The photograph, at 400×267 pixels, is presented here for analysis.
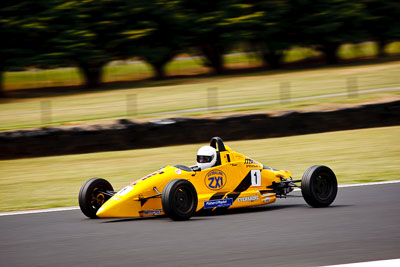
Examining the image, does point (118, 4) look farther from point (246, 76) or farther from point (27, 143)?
point (27, 143)

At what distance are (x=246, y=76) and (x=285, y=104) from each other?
14385 mm

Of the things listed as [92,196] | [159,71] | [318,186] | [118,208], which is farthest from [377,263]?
[159,71]

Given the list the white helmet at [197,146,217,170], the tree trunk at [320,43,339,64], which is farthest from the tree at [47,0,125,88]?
the white helmet at [197,146,217,170]

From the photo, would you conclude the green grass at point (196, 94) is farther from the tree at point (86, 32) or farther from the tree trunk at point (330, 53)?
the tree trunk at point (330, 53)

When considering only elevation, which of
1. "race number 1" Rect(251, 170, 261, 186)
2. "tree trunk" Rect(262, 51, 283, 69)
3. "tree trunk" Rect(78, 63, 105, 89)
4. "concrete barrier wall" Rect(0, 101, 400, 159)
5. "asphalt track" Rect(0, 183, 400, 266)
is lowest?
"asphalt track" Rect(0, 183, 400, 266)

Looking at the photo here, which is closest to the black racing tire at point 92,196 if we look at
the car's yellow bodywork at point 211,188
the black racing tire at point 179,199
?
the car's yellow bodywork at point 211,188

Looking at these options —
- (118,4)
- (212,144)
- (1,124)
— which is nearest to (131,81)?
(118,4)

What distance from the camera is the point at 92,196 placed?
32.2 ft

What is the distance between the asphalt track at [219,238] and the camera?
23.5 ft

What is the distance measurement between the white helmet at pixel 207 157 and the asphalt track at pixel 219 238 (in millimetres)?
815

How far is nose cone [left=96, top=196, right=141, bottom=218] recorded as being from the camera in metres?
9.21

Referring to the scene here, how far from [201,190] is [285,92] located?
21.4 metres

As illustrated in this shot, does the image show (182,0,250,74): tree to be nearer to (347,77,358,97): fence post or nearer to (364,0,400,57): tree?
(347,77,358,97): fence post

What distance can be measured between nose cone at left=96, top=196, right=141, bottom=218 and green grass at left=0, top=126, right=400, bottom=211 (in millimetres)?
2758
